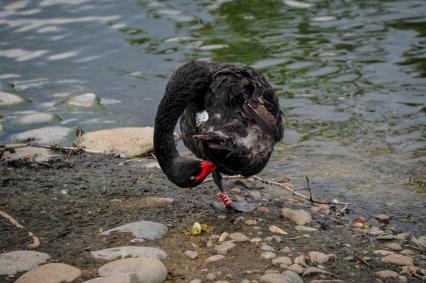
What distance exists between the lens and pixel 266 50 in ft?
34.3

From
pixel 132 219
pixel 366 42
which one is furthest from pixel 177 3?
pixel 132 219

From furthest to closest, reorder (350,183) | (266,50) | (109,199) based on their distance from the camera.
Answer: (266,50) < (350,183) < (109,199)

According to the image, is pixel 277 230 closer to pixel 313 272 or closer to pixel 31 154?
pixel 313 272

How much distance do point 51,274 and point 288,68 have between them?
21.1 feet

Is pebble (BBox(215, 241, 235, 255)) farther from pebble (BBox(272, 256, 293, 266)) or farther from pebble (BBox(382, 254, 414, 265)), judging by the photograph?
pebble (BBox(382, 254, 414, 265))

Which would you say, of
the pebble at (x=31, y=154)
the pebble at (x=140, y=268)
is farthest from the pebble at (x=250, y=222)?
the pebble at (x=31, y=154)

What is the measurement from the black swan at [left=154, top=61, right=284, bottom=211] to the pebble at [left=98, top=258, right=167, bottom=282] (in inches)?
39.5

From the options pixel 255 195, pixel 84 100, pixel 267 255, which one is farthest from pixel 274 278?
pixel 84 100

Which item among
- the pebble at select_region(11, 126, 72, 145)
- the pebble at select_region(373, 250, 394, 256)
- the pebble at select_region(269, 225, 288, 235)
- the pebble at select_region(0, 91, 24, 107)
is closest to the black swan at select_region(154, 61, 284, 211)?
the pebble at select_region(269, 225, 288, 235)

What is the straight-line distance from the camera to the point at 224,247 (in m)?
4.77

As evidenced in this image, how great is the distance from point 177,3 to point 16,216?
8887 mm

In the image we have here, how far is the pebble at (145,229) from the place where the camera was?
4869 millimetres

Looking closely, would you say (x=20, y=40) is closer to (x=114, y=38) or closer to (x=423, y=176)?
(x=114, y=38)

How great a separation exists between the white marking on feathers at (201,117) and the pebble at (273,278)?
1468mm
